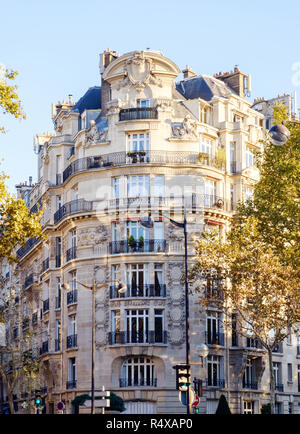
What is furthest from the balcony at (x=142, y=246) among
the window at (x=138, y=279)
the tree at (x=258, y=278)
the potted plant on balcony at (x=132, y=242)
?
the tree at (x=258, y=278)

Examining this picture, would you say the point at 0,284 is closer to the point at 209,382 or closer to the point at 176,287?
the point at 176,287

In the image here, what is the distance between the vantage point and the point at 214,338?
141ft

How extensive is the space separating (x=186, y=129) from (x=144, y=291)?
390 inches

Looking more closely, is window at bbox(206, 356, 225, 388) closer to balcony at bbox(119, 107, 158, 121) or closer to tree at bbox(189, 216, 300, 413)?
tree at bbox(189, 216, 300, 413)

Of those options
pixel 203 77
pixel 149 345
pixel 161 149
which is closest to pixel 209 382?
pixel 149 345

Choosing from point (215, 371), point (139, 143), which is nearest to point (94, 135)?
point (139, 143)

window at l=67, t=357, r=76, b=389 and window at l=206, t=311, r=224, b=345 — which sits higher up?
window at l=206, t=311, r=224, b=345

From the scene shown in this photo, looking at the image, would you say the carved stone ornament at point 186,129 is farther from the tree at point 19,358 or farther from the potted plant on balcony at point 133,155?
the tree at point 19,358

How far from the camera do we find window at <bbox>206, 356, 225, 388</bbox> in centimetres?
4247

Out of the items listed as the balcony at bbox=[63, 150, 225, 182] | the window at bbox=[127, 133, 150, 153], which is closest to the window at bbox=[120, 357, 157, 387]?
the balcony at bbox=[63, 150, 225, 182]

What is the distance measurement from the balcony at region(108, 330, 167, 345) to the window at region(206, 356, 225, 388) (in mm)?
3127

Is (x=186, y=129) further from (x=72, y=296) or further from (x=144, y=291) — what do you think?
(x=72, y=296)

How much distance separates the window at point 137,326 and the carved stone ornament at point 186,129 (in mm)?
10519
